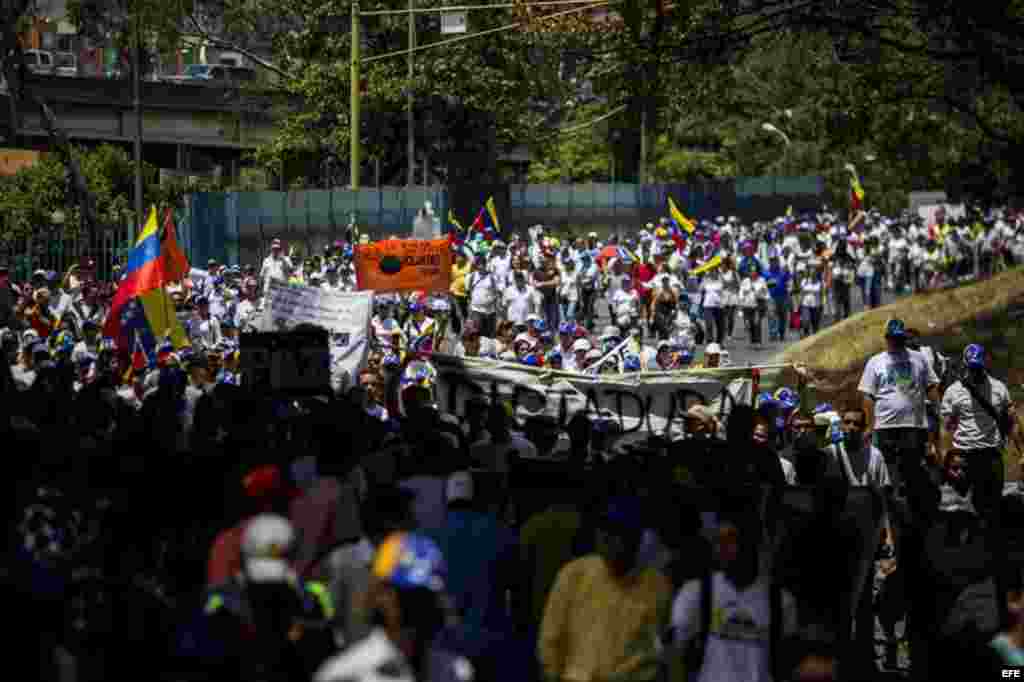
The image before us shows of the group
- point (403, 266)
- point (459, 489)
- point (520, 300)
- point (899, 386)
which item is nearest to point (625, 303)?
point (520, 300)

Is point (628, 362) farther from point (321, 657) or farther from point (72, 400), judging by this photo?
point (321, 657)

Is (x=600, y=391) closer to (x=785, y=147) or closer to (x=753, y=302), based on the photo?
(x=753, y=302)

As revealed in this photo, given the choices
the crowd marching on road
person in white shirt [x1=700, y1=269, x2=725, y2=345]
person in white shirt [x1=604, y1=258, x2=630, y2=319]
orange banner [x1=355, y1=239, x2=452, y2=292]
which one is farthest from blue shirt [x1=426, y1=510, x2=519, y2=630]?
person in white shirt [x1=700, y1=269, x2=725, y2=345]

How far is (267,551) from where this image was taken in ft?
25.9

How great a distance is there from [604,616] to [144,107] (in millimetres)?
55472

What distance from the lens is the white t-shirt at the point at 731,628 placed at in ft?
30.0

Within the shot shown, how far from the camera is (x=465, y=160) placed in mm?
54188

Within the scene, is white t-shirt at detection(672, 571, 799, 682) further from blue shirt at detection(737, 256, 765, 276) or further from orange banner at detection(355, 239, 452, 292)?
blue shirt at detection(737, 256, 765, 276)

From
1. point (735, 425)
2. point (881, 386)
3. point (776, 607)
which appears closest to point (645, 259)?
point (881, 386)

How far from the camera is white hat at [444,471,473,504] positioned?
9.62m

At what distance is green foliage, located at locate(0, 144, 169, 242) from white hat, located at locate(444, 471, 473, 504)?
84.5 feet

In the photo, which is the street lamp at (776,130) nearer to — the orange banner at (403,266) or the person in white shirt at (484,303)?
the person in white shirt at (484,303)

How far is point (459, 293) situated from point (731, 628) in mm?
24269

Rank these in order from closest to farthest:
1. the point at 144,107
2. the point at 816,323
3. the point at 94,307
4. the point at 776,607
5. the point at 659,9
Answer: the point at 776,607, the point at 659,9, the point at 94,307, the point at 816,323, the point at 144,107
